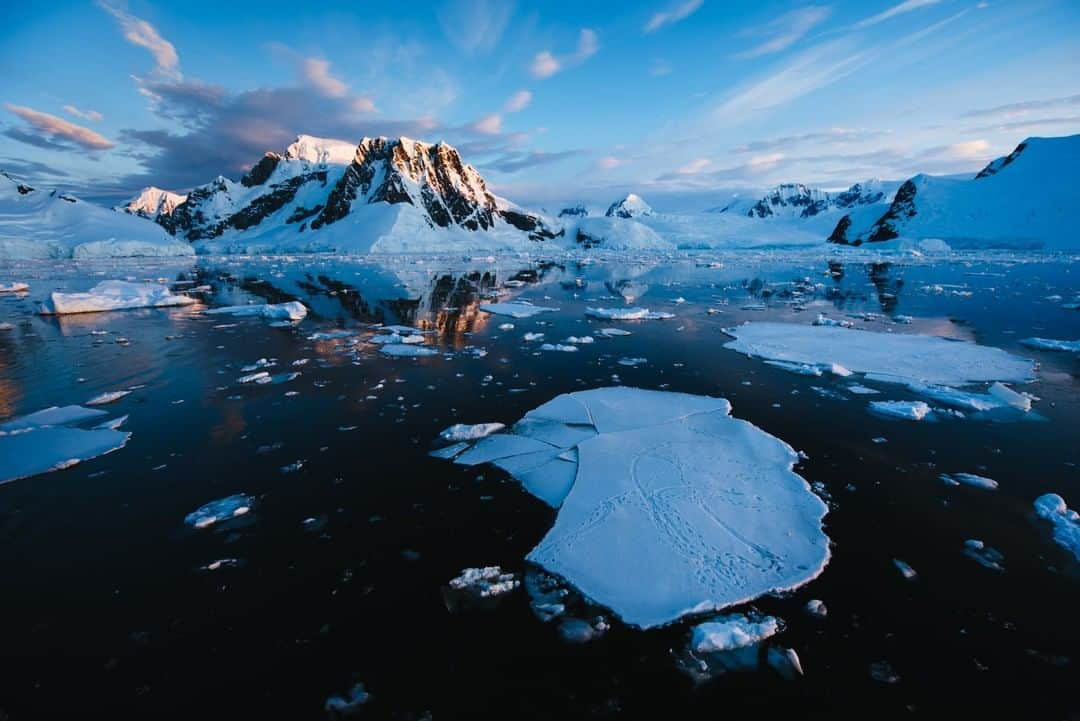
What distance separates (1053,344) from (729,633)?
39.5ft

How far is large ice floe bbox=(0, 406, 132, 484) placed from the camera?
15.9ft

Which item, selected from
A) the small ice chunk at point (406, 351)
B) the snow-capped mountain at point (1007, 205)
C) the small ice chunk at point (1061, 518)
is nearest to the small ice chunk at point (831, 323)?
the small ice chunk at point (1061, 518)

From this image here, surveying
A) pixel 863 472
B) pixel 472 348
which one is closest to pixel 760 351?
Answer: pixel 863 472

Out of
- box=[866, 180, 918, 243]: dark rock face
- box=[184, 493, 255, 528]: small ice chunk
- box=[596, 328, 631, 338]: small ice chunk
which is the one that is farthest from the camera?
box=[866, 180, 918, 243]: dark rock face

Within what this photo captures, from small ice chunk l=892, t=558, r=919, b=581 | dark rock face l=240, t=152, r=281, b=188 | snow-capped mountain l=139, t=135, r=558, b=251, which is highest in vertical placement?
dark rock face l=240, t=152, r=281, b=188

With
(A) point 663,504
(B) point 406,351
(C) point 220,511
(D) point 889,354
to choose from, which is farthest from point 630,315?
(C) point 220,511

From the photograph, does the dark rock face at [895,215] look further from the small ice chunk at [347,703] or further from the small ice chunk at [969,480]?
the small ice chunk at [347,703]

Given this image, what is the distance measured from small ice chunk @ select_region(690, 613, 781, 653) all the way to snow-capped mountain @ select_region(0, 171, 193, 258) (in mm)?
97834

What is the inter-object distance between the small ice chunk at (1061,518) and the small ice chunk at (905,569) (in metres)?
1.37

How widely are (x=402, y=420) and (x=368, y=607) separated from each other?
3.22 metres

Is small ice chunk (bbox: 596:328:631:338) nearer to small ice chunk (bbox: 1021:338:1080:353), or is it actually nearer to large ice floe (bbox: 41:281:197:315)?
small ice chunk (bbox: 1021:338:1080:353)

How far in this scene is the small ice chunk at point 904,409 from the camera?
605 centimetres

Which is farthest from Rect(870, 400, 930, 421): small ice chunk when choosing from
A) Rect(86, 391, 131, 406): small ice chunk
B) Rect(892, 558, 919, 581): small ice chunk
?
Rect(86, 391, 131, 406): small ice chunk

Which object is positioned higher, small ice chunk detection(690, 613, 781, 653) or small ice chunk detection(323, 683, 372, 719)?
small ice chunk detection(690, 613, 781, 653)
